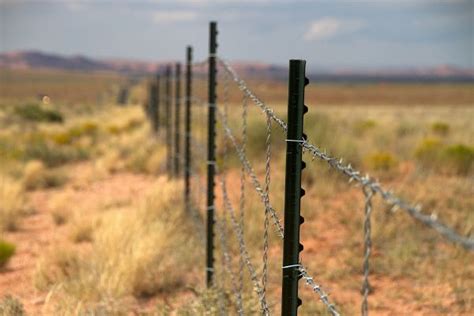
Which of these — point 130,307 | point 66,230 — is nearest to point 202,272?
point 130,307

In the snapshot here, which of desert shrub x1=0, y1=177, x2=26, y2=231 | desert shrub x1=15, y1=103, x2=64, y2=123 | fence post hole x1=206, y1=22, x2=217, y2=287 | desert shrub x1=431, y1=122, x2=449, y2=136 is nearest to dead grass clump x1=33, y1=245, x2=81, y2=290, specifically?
fence post hole x1=206, y1=22, x2=217, y2=287

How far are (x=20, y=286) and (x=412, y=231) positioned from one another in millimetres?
4214

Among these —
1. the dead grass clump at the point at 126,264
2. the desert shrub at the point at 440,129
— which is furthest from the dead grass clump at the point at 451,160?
the desert shrub at the point at 440,129

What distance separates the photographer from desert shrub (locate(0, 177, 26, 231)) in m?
8.36

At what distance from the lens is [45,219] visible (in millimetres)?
9039

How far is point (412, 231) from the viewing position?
7.11 metres

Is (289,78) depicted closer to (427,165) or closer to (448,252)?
(448,252)

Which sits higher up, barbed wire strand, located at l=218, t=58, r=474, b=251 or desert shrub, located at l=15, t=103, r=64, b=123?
barbed wire strand, located at l=218, t=58, r=474, b=251

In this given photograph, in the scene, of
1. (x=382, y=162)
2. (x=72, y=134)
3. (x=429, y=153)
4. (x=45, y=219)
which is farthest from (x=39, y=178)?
(x=72, y=134)

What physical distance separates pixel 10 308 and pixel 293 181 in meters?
2.82

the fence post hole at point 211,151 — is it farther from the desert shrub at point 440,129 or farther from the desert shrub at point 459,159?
the desert shrub at point 440,129

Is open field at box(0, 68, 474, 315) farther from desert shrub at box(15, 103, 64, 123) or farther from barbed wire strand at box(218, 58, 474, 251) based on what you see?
desert shrub at box(15, 103, 64, 123)

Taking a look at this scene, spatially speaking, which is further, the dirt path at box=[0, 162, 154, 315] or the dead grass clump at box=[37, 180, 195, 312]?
the dirt path at box=[0, 162, 154, 315]

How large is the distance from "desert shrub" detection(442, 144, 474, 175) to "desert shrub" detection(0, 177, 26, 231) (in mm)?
7019
